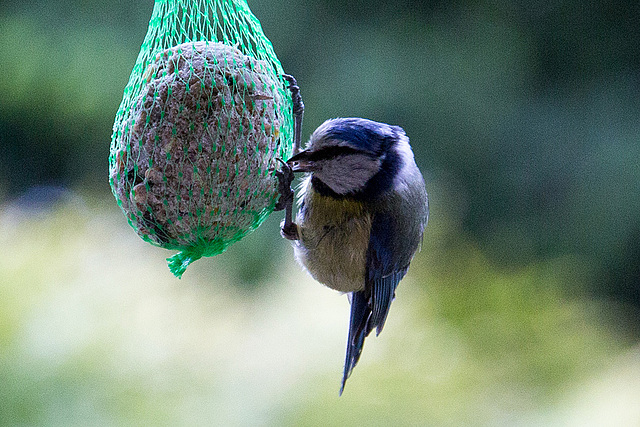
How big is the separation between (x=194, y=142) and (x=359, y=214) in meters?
0.41

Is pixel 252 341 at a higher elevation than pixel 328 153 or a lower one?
lower

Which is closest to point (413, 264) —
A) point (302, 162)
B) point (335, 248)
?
point (335, 248)

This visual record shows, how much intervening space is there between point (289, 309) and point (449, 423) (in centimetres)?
60

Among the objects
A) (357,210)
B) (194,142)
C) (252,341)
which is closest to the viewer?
(194,142)

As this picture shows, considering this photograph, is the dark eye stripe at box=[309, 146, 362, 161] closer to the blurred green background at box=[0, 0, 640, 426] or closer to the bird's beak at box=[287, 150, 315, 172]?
the bird's beak at box=[287, 150, 315, 172]

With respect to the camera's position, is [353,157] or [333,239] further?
[333,239]

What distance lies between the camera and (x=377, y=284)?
5.17 ft

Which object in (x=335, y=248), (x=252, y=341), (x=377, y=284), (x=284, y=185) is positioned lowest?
(x=252, y=341)

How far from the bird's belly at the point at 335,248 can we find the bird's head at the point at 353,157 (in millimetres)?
75

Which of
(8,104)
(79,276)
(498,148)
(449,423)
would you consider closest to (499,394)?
(449,423)

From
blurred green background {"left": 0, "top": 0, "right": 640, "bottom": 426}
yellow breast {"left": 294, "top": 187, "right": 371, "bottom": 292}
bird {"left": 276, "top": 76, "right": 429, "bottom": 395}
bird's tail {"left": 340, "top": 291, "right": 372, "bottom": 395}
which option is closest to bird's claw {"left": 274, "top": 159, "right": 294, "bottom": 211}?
bird {"left": 276, "top": 76, "right": 429, "bottom": 395}

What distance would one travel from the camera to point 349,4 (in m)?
2.89

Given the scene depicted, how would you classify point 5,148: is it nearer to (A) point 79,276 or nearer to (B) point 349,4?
(A) point 79,276

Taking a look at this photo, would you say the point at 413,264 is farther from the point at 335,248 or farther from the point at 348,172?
the point at 348,172
